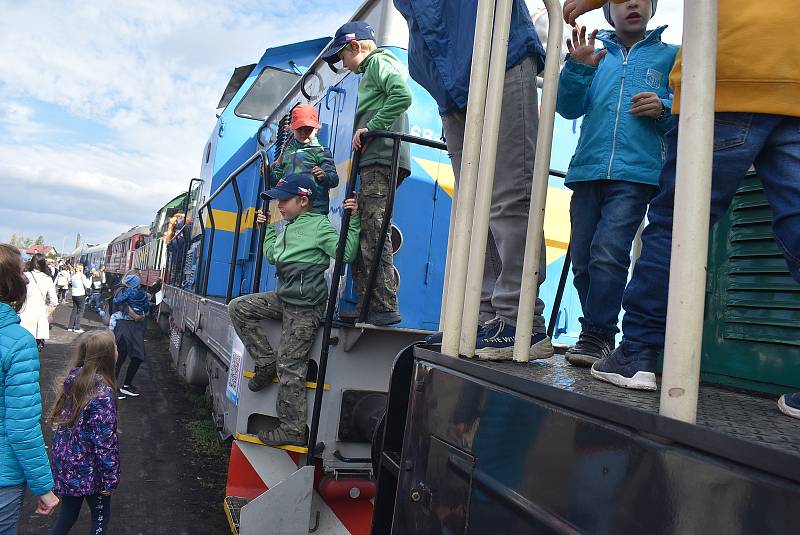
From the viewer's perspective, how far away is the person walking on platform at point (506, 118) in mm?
1862

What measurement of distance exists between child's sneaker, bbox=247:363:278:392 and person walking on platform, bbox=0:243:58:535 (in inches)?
40.7

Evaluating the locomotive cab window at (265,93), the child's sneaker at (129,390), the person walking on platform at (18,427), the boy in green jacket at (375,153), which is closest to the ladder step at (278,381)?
the boy in green jacket at (375,153)

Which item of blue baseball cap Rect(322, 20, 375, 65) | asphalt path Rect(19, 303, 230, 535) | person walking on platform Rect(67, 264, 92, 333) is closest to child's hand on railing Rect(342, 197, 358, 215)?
blue baseball cap Rect(322, 20, 375, 65)

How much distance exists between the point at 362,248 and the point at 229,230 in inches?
163

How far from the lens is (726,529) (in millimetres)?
760

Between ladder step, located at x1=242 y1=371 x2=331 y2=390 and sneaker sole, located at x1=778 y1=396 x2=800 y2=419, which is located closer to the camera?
sneaker sole, located at x1=778 y1=396 x2=800 y2=419

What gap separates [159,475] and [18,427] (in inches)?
105

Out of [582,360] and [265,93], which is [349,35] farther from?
[265,93]

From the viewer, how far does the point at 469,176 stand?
5.02 ft

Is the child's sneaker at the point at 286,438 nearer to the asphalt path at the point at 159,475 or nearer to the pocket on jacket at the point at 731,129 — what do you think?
the asphalt path at the point at 159,475

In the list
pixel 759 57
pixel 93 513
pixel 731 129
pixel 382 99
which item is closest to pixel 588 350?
pixel 731 129

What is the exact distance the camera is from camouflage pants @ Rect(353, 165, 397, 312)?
312 cm

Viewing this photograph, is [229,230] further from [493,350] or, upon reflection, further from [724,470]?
[724,470]

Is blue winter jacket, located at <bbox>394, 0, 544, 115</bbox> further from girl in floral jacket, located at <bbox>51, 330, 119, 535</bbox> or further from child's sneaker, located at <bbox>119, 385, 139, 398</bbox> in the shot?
child's sneaker, located at <bbox>119, 385, 139, 398</bbox>
